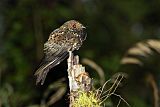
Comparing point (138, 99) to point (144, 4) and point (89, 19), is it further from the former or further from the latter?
point (144, 4)

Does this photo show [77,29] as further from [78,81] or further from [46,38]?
[46,38]

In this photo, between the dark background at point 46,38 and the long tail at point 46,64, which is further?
the dark background at point 46,38

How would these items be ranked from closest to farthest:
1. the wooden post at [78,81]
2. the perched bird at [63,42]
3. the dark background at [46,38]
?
the wooden post at [78,81] < the perched bird at [63,42] < the dark background at [46,38]

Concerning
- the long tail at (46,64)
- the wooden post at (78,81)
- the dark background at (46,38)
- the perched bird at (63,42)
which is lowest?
the wooden post at (78,81)

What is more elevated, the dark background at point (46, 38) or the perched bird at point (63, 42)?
the dark background at point (46, 38)

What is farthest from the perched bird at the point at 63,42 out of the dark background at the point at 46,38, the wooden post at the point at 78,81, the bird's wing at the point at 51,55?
the dark background at the point at 46,38

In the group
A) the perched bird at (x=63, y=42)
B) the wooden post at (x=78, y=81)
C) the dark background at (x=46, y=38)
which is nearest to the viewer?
the wooden post at (x=78, y=81)

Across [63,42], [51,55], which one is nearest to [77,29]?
[63,42]

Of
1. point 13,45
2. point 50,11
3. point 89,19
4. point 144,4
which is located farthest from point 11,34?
point 144,4

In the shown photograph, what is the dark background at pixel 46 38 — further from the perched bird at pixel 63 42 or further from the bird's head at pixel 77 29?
the bird's head at pixel 77 29
